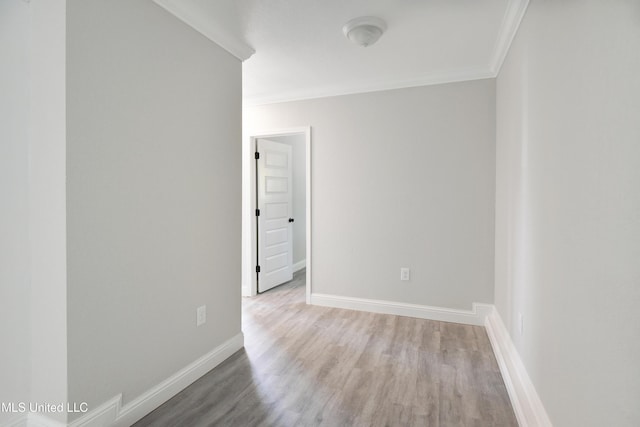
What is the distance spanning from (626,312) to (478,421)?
4.31 ft

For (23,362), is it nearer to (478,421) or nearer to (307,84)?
(478,421)

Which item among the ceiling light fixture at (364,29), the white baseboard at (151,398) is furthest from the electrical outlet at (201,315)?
the ceiling light fixture at (364,29)

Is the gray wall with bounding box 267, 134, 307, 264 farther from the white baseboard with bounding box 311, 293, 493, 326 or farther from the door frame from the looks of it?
the white baseboard with bounding box 311, 293, 493, 326

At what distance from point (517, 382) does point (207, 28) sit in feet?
10.0

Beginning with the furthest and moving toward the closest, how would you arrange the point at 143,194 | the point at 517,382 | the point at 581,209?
the point at 517,382
the point at 143,194
the point at 581,209

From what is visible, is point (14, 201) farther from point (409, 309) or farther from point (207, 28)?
point (409, 309)

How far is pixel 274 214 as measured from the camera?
473 cm

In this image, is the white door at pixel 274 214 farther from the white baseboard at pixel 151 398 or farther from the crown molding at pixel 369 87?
the white baseboard at pixel 151 398

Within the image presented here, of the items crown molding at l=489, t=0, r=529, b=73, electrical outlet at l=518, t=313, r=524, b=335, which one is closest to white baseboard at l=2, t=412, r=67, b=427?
electrical outlet at l=518, t=313, r=524, b=335

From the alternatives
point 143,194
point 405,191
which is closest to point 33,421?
point 143,194

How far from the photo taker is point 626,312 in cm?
98

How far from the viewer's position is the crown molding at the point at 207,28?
2133 millimetres

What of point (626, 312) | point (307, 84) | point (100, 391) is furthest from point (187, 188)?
point (626, 312)

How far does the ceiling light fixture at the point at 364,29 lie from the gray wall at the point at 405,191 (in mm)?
1173
